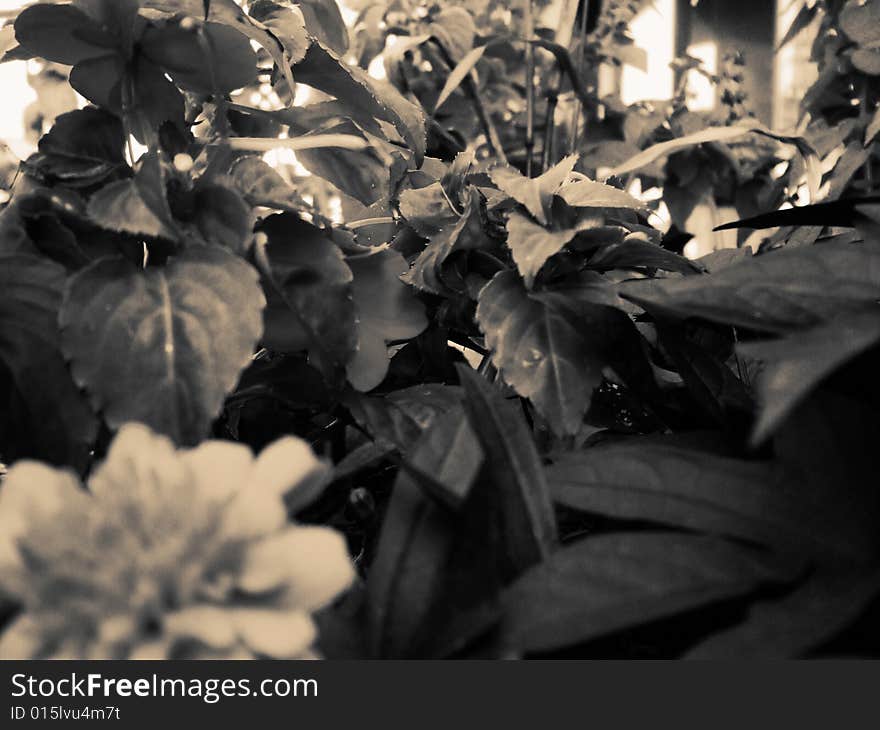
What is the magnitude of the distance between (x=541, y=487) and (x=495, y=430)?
0.09 ft

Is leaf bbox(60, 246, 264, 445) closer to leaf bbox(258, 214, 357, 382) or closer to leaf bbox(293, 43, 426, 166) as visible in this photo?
leaf bbox(258, 214, 357, 382)

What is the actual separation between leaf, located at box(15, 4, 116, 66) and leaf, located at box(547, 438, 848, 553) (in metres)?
0.34

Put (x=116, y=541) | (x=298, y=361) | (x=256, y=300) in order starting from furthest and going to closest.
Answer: (x=298, y=361), (x=256, y=300), (x=116, y=541)

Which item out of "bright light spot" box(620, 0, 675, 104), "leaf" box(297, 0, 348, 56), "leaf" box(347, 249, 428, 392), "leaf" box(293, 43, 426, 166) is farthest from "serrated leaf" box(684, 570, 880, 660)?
"bright light spot" box(620, 0, 675, 104)

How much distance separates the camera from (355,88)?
50 cm

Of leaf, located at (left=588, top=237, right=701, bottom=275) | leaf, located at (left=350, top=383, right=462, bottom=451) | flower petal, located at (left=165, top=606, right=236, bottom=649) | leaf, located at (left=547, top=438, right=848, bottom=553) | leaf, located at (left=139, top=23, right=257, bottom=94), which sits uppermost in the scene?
leaf, located at (left=139, top=23, right=257, bottom=94)

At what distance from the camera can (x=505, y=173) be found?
0.50 metres

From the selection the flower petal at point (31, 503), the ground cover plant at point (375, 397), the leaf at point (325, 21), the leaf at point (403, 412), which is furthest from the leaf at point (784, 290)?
the leaf at point (325, 21)

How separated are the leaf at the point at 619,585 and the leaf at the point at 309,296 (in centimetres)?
16

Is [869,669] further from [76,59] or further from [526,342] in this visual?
[76,59]

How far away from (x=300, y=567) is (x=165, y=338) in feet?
0.44

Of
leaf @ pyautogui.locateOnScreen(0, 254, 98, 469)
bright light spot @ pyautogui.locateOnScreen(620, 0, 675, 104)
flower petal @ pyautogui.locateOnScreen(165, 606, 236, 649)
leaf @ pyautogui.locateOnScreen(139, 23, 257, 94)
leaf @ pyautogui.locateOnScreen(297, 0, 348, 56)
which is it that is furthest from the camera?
bright light spot @ pyautogui.locateOnScreen(620, 0, 675, 104)

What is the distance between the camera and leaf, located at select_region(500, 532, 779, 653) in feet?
0.80

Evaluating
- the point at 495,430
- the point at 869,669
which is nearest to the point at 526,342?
the point at 495,430
